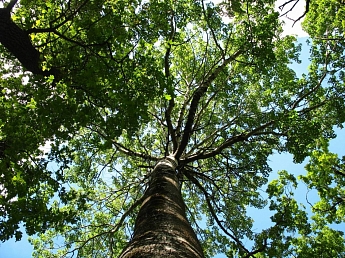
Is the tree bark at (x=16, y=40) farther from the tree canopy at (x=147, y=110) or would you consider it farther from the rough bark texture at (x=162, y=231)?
the rough bark texture at (x=162, y=231)

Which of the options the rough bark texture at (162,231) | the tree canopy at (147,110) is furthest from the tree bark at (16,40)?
the rough bark texture at (162,231)

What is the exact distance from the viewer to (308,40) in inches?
321

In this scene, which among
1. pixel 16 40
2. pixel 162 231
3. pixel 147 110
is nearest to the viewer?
pixel 162 231

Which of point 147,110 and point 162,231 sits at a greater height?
point 147,110

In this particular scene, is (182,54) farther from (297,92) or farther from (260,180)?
(260,180)

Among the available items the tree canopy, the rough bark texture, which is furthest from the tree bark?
the rough bark texture

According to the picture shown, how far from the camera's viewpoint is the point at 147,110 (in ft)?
22.5

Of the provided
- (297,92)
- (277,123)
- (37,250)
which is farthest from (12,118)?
(297,92)

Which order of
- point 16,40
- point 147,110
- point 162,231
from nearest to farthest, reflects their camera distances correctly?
point 162,231 < point 16,40 < point 147,110

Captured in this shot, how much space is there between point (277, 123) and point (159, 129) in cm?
487

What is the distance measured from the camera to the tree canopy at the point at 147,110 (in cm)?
363

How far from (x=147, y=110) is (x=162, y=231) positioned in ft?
15.2

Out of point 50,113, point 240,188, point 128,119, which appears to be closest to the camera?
point 50,113

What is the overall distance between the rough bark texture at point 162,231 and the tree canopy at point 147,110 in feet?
3.14
